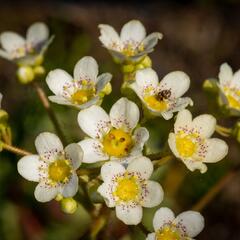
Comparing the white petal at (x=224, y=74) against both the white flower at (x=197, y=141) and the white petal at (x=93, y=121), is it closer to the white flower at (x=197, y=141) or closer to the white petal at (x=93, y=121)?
the white flower at (x=197, y=141)

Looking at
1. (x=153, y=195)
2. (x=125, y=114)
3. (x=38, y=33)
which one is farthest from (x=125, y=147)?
(x=38, y=33)

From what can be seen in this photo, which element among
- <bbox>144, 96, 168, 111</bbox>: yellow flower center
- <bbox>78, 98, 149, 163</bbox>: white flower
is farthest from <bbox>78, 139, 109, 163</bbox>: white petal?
<bbox>144, 96, 168, 111</bbox>: yellow flower center

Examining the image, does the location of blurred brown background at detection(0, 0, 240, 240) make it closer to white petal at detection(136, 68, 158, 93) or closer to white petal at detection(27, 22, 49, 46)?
white petal at detection(27, 22, 49, 46)

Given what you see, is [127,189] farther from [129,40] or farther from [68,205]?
[129,40]

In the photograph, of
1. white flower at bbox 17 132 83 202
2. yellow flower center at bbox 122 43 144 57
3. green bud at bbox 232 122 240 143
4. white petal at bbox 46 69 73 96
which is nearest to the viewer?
white flower at bbox 17 132 83 202

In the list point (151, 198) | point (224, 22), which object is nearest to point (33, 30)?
point (151, 198)

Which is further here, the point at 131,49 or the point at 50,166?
the point at 131,49
